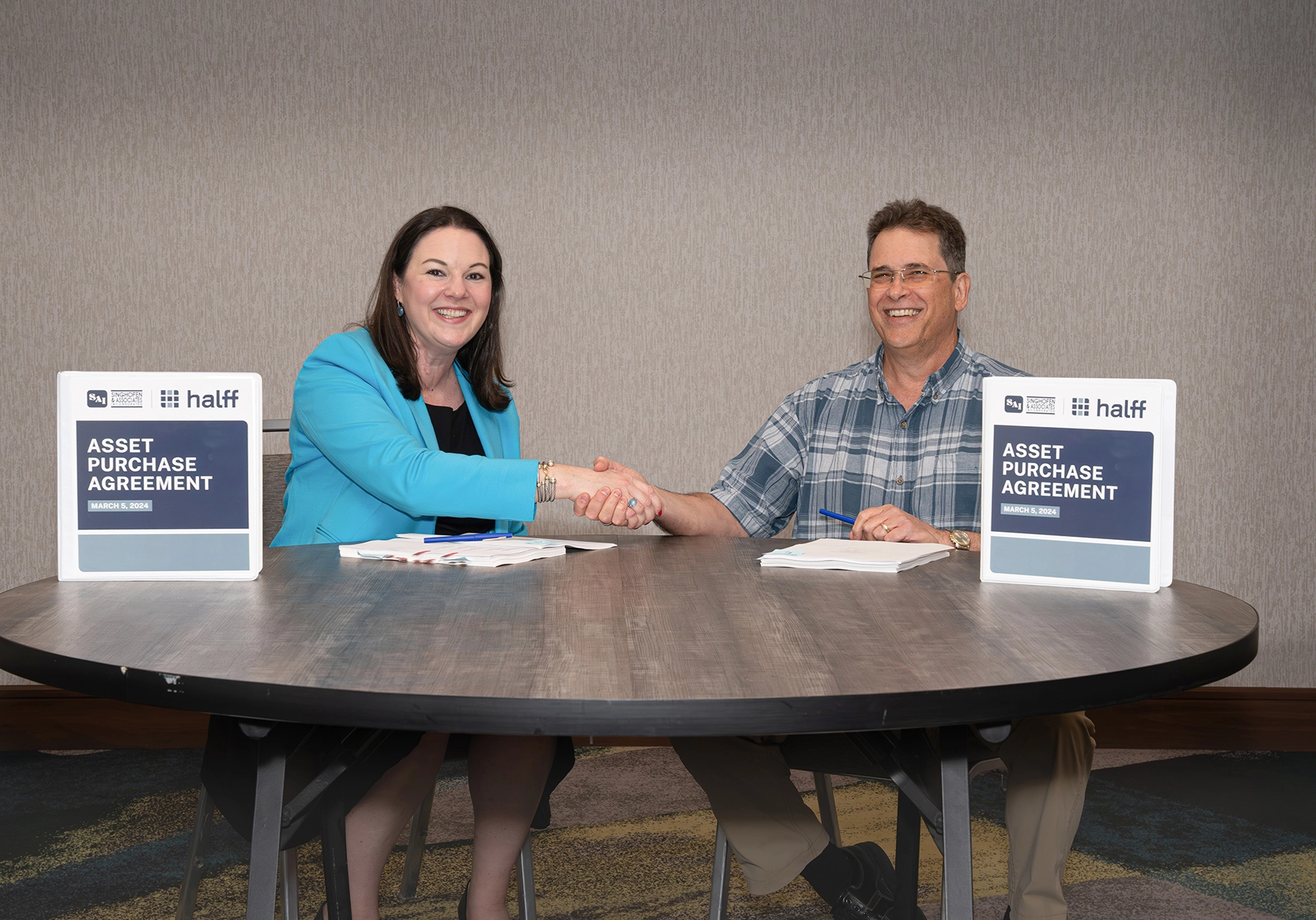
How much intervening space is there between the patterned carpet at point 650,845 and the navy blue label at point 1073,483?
1.02 m

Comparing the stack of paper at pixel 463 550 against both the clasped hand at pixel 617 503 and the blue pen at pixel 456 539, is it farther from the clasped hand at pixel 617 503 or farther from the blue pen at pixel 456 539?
the clasped hand at pixel 617 503

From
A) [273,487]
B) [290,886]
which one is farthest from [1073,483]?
[273,487]

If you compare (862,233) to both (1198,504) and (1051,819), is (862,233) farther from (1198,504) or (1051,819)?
(1051,819)

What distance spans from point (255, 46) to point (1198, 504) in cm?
324

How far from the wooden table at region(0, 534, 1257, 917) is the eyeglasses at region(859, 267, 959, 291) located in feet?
3.35

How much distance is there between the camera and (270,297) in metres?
3.14

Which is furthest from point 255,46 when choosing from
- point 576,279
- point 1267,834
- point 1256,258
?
point 1267,834

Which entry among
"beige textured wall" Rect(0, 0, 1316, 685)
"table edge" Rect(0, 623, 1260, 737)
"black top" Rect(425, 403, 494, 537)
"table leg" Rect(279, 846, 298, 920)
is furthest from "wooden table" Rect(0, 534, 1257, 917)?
"beige textured wall" Rect(0, 0, 1316, 685)

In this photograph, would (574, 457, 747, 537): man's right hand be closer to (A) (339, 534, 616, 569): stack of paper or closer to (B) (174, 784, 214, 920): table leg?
(A) (339, 534, 616, 569): stack of paper

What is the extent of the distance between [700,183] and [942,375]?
4.23 feet

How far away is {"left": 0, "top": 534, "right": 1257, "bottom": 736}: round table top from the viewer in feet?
2.57

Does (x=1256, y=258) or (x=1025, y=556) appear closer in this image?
(x=1025, y=556)

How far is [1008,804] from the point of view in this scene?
4.86 ft

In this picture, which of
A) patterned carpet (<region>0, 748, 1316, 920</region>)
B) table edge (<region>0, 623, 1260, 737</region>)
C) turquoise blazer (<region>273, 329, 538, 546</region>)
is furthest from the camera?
patterned carpet (<region>0, 748, 1316, 920</region>)
